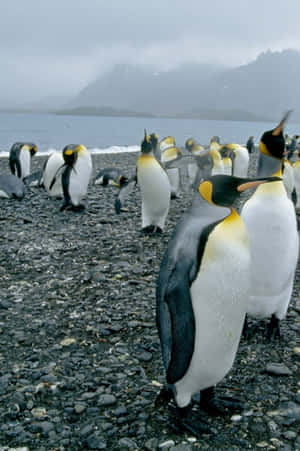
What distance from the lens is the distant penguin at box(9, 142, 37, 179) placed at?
467 inches

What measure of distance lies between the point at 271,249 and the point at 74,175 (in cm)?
540

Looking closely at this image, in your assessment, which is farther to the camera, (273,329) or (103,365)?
(273,329)

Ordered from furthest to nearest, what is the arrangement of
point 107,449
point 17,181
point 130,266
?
point 17,181
point 130,266
point 107,449

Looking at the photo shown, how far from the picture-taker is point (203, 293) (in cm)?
233

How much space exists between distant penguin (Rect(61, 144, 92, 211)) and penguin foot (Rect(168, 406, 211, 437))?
233 inches

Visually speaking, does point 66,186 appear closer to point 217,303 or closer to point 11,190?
point 11,190

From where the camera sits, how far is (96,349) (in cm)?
334

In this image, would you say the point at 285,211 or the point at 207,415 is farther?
the point at 285,211

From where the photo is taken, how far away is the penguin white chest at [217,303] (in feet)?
7.59

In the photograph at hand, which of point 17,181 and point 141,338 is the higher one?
point 17,181

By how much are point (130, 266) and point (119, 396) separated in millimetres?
2341

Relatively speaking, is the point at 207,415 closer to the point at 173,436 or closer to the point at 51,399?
the point at 173,436

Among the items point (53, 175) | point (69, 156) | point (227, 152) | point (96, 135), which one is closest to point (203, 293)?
point (69, 156)

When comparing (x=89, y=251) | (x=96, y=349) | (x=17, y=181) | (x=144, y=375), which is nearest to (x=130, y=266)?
(x=89, y=251)
